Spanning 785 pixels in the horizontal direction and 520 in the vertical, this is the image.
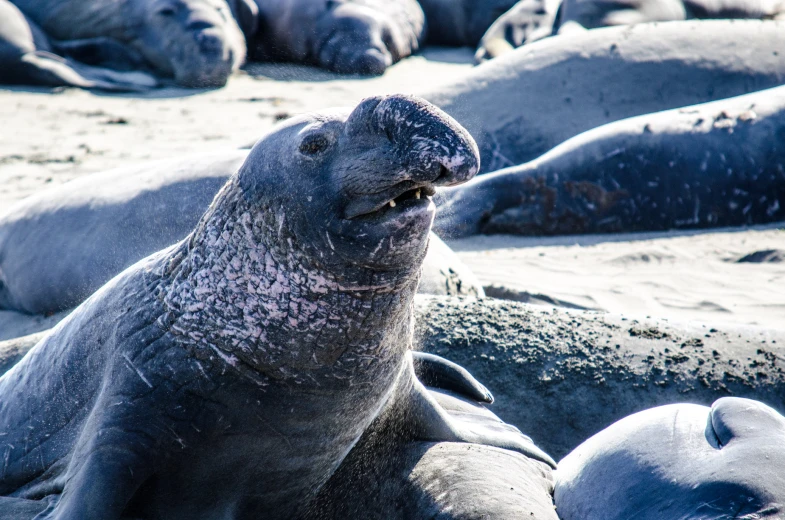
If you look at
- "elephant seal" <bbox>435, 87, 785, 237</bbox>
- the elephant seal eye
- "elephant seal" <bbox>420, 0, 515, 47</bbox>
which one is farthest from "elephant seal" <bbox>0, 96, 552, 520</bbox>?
"elephant seal" <bbox>420, 0, 515, 47</bbox>

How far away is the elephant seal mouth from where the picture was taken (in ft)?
7.47

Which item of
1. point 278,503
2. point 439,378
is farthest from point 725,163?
point 278,503

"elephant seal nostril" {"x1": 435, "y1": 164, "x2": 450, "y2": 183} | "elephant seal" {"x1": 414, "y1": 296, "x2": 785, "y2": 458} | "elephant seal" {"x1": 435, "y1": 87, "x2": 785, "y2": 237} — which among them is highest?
"elephant seal nostril" {"x1": 435, "y1": 164, "x2": 450, "y2": 183}

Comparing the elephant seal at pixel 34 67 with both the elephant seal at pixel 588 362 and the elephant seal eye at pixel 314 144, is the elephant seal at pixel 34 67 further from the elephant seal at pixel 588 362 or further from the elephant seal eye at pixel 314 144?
the elephant seal eye at pixel 314 144

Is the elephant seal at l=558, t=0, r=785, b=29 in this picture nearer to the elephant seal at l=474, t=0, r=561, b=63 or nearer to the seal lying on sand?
the seal lying on sand

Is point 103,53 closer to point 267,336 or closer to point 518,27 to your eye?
point 518,27

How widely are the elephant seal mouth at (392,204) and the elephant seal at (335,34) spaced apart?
9665 millimetres

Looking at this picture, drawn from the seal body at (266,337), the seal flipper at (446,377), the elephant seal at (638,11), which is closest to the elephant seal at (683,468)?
the seal flipper at (446,377)

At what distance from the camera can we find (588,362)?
411 centimetres

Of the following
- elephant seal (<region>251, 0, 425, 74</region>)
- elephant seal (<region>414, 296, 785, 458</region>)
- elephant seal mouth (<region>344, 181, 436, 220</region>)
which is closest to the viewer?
elephant seal mouth (<region>344, 181, 436, 220</region>)

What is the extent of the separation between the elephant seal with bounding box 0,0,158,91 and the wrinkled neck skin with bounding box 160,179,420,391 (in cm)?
853

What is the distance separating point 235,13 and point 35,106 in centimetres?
333

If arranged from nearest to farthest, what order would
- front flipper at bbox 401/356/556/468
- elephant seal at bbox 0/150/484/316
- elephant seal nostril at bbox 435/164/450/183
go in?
elephant seal nostril at bbox 435/164/450/183 < front flipper at bbox 401/356/556/468 < elephant seal at bbox 0/150/484/316

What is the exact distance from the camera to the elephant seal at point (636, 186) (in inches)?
276
